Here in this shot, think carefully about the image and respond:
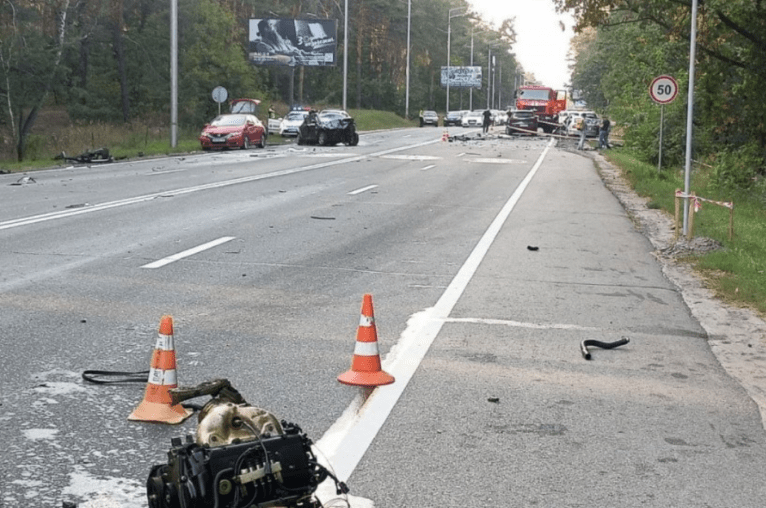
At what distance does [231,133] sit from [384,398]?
38366mm

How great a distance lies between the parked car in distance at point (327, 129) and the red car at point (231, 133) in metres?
3.54

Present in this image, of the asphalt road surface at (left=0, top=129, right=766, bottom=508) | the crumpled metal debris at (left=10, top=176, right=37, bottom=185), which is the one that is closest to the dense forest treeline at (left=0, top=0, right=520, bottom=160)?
the crumpled metal debris at (left=10, top=176, right=37, bottom=185)

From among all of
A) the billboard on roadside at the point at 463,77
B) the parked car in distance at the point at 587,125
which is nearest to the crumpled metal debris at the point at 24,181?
the parked car in distance at the point at 587,125

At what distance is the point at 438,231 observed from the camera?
54.2 feet

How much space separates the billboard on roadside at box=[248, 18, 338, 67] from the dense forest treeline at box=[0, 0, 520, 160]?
14.7 ft

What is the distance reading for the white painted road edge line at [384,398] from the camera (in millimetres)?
5371

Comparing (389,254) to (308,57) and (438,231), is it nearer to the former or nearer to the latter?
(438,231)

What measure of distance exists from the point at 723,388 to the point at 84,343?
13.9ft

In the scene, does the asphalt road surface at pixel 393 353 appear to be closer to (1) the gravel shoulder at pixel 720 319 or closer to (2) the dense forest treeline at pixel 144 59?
(1) the gravel shoulder at pixel 720 319

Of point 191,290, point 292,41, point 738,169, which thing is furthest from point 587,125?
point 191,290

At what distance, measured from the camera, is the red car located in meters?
43.8

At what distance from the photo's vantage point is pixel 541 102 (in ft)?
231

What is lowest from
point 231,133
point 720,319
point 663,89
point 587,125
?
point 720,319

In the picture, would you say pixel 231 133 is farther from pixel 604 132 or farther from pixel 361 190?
pixel 361 190
